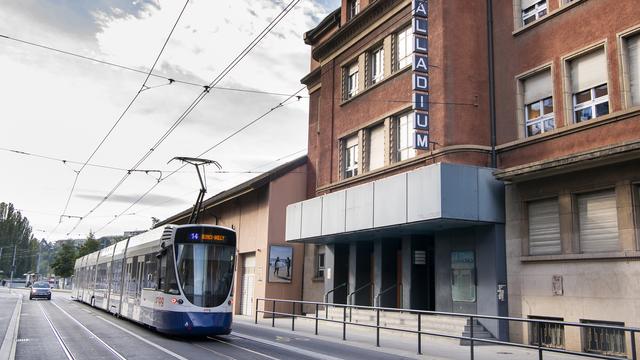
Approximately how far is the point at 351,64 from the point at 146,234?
11.0 metres

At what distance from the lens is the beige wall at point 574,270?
12836 millimetres

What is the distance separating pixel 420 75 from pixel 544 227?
5984 millimetres

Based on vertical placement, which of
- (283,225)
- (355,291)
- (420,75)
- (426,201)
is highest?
(420,75)

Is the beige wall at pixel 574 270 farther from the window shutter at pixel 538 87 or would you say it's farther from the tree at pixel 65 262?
the tree at pixel 65 262

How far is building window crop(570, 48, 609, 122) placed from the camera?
1435 cm

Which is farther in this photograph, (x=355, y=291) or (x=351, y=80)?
(x=351, y=80)

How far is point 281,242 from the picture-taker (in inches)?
1116

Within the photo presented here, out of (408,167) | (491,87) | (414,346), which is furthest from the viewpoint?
(408,167)

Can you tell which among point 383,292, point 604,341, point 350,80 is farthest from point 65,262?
point 604,341

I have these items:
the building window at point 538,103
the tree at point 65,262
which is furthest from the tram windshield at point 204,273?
the tree at point 65,262

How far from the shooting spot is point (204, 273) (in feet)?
51.6

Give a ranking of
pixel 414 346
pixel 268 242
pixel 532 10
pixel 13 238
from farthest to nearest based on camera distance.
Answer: pixel 13 238 < pixel 268 242 < pixel 532 10 < pixel 414 346

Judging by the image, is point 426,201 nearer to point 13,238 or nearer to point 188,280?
point 188,280

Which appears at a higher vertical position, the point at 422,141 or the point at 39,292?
the point at 422,141
